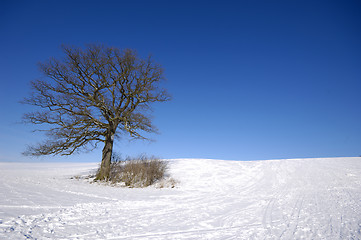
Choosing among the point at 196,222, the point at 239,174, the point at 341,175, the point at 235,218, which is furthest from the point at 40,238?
the point at 341,175

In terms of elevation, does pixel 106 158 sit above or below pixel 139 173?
above

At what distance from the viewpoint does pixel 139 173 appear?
12.0 m

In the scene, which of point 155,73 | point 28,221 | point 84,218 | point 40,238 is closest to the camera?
point 40,238

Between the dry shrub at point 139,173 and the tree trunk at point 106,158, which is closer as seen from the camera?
the dry shrub at point 139,173

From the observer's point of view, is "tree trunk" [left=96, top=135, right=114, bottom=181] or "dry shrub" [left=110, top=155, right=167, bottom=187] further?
"tree trunk" [left=96, top=135, right=114, bottom=181]

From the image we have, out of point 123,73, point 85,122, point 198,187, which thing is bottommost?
point 198,187

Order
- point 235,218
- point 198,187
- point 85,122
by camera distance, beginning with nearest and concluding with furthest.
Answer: point 235,218 → point 198,187 → point 85,122

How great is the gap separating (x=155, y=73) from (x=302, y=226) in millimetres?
11502

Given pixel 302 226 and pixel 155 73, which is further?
pixel 155 73

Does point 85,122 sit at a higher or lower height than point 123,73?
lower

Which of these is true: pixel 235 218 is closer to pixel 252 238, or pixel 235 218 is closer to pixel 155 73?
pixel 252 238

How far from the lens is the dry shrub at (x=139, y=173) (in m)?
11.8

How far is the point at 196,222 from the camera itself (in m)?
4.33

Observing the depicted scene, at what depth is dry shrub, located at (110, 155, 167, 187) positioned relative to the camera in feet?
38.8
